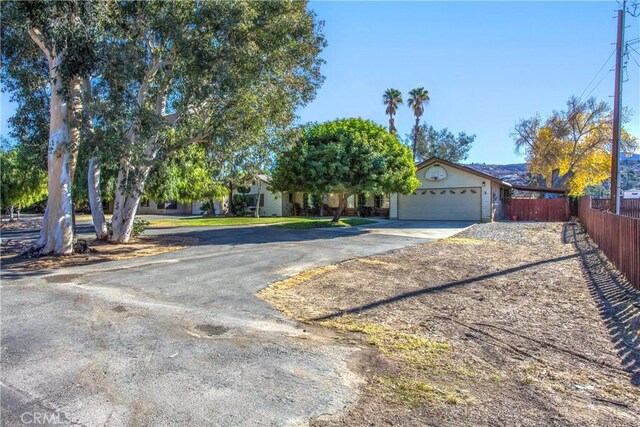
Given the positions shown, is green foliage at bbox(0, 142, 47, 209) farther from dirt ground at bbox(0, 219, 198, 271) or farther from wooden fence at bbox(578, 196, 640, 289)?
wooden fence at bbox(578, 196, 640, 289)

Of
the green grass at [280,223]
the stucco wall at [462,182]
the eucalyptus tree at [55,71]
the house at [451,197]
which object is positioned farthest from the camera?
the house at [451,197]

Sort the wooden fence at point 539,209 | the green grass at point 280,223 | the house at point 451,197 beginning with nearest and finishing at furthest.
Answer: the green grass at point 280,223 < the house at point 451,197 < the wooden fence at point 539,209

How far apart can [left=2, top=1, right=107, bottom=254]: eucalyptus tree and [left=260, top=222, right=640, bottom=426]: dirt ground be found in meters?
8.13

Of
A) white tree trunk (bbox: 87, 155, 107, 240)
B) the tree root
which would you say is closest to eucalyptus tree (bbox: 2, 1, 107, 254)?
the tree root

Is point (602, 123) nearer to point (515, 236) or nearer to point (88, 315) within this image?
point (515, 236)

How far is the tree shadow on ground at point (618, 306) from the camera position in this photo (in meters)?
4.39

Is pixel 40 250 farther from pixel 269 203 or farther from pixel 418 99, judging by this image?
pixel 418 99

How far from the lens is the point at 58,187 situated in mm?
11773

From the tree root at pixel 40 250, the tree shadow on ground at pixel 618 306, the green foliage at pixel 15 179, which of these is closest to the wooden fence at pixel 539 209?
the tree shadow on ground at pixel 618 306

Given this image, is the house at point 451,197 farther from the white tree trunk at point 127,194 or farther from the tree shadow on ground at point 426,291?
the white tree trunk at point 127,194

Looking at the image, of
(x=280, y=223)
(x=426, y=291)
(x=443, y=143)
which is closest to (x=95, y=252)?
(x=426, y=291)

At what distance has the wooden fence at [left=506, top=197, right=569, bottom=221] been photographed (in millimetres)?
28328

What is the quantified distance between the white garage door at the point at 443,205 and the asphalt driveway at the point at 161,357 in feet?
74.0

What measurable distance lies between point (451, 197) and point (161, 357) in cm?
2683
